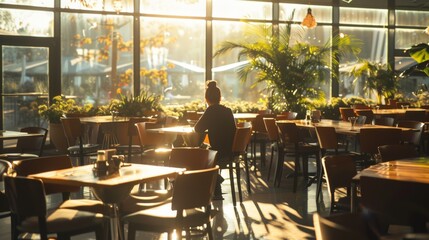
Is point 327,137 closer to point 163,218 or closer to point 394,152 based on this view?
point 394,152

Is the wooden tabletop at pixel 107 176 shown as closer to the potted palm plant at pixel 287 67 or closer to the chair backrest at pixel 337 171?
the chair backrest at pixel 337 171

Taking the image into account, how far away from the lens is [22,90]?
1259 centimetres

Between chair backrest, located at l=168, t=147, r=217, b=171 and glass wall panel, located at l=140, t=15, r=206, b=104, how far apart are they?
9.29 meters

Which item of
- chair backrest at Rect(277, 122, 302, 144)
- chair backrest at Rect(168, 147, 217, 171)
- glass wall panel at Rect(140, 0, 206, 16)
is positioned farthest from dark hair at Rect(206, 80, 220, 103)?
glass wall panel at Rect(140, 0, 206, 16)

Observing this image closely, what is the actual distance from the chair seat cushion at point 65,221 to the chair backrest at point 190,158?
104 cm

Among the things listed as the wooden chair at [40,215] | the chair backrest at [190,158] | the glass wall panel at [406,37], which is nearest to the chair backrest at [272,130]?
the chair backrest at [190,158]

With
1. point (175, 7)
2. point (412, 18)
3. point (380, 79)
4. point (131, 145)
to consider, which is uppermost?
point (412, 18)

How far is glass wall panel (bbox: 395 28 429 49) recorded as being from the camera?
55.9ft

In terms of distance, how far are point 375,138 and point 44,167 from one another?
3.52 m

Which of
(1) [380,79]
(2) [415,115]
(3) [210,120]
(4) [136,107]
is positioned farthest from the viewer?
(1) [380,79]

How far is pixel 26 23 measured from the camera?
12703 mm

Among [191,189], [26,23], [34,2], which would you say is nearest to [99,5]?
[34,2]

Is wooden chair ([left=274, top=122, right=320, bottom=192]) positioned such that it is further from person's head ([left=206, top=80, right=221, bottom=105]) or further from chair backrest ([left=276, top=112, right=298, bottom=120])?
chair backrest ([left=276, top=112, right=298, bottom=120])

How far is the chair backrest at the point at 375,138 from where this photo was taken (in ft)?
21.2
